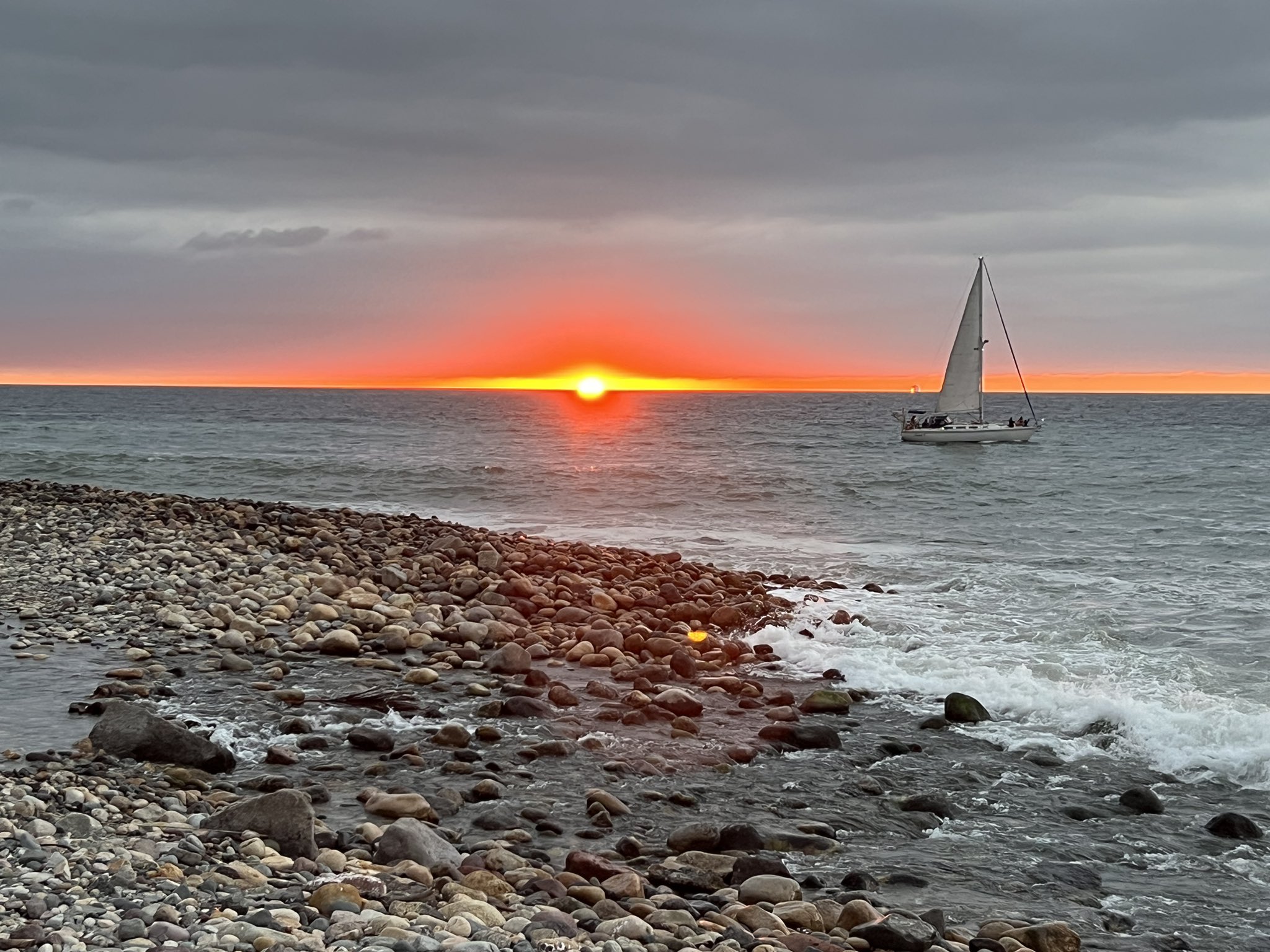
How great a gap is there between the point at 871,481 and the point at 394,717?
31861mm

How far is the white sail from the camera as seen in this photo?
5984 centimetres

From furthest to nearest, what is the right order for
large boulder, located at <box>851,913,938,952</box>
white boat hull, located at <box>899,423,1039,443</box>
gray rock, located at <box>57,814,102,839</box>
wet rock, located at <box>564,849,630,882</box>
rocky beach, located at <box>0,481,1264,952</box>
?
1. white boat hull, located at <box>899,423,1039,443</box>
2. wet rock, located at <box>564,849,630,882</box>
3. gray rock, located at <box>57,814,102,839</box>
4. large boulder, located at <box>851,913,938,952</box>
5. rocky beach, located at <box>0,481,1264,952</box>

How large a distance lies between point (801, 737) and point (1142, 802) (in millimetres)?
2760

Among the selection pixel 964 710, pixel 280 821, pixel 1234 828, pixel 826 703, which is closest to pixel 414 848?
pixel 280 821

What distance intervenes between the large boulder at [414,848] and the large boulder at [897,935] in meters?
2.36

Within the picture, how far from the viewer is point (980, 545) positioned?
2275cm

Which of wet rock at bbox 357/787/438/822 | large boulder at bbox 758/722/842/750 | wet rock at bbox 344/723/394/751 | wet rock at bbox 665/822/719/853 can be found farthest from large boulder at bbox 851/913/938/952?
wet rock at bbox 344/723/394/751

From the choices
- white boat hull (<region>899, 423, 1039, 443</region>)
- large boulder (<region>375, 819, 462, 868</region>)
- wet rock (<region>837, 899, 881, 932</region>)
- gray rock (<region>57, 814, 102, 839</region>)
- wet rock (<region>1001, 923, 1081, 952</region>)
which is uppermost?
white boat hull (<region>899, 423, 1039, 443</region>)

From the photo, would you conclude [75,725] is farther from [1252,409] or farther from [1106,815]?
[1252,409]

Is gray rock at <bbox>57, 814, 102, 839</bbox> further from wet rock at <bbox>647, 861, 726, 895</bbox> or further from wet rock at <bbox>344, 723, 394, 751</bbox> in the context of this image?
wet rock at <bbox>647, 861, 726, 895</bbox>

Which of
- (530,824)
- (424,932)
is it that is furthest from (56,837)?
(530,824)

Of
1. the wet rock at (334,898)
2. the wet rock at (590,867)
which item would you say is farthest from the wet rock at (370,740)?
the wet rock at (334,898)

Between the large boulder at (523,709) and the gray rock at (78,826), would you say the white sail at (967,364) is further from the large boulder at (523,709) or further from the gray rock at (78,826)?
the gray rock at (78,826)

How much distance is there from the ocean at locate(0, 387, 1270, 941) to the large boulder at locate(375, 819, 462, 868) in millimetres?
3039
